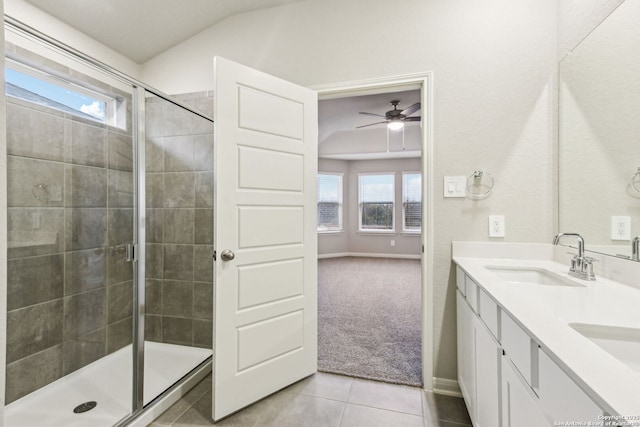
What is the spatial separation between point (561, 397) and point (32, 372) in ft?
8.67

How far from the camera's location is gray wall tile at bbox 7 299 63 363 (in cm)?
169

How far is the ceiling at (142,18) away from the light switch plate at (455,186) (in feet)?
5.93

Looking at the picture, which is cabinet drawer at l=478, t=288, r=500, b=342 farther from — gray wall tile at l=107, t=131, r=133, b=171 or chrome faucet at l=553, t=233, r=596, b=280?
gray wall tile at l=107, t=131, r=133, b=171

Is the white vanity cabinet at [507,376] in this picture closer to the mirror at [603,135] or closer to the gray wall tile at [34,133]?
the mirror at [603,135]

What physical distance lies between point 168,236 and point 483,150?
2.48 m

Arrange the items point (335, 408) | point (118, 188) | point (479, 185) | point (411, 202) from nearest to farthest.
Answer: point (335, 408), point (479, 185), point (118, 188), point (411, 202)

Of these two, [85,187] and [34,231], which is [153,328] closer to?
[34,231]

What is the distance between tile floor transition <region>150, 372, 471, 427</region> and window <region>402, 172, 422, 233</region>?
5.37m

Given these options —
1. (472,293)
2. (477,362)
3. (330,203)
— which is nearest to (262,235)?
(472,293)

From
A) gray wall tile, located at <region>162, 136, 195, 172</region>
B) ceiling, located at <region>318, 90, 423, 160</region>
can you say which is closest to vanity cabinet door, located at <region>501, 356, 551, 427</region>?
gray wall tile, located at <region>162, 136, 195, 172</region>

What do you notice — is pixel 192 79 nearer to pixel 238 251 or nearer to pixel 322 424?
pixel 238 251

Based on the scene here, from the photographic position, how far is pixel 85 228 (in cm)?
204

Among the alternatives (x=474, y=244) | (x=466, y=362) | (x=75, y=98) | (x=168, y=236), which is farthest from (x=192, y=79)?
(x=466, y=362)

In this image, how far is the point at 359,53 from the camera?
2070mm
